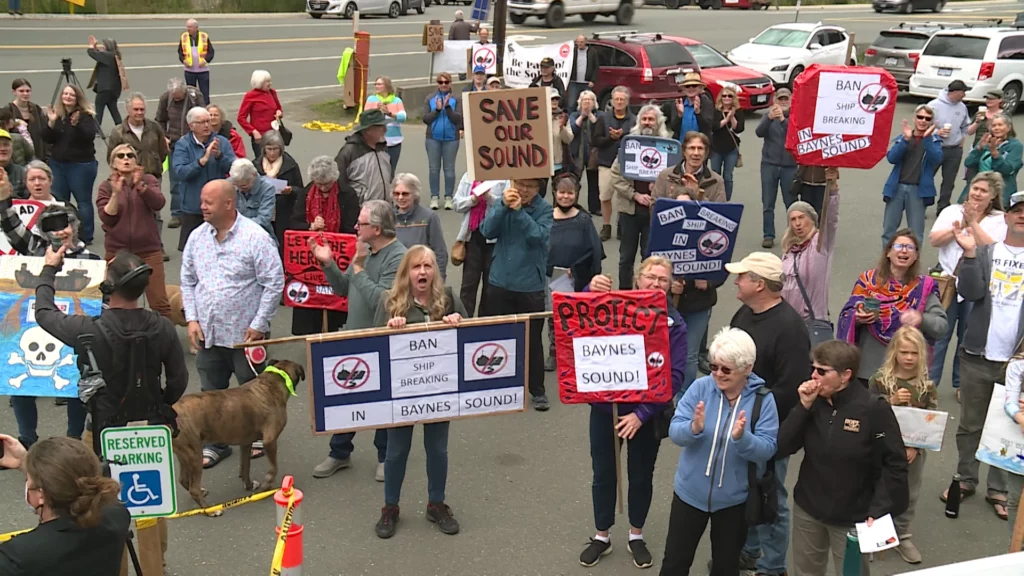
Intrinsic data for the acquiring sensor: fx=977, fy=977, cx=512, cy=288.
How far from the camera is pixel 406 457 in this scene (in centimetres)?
589

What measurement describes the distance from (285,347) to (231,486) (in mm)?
2497

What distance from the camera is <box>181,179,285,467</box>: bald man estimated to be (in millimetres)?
6324

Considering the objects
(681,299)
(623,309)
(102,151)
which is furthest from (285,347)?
(102,151)

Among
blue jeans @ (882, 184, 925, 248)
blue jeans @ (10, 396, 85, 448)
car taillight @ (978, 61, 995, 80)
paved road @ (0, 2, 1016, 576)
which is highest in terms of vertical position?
car taillight @ (978, 61, 995, 80)

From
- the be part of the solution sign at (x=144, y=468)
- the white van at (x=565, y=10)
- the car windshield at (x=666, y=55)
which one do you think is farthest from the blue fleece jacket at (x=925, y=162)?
the white van at (x=565, y=10)

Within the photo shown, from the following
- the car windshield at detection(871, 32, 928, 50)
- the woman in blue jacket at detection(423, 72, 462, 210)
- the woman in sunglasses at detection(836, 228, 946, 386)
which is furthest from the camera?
the car windshield at detection(871, 32, 928, 50)

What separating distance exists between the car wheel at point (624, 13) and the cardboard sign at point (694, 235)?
26581mm

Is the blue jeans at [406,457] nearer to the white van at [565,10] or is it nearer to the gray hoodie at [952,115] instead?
the gray hoodie at [952,115]

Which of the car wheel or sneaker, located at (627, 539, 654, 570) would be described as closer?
sneaker, located at (627, 539, 654, 570)

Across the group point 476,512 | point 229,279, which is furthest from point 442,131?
point 476,512

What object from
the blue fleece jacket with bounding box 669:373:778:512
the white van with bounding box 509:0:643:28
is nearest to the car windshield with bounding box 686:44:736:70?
the white van with bounding box 509:0:643:28

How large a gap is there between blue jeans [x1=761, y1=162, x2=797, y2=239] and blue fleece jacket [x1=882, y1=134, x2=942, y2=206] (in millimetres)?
1274

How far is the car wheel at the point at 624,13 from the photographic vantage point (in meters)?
32.5

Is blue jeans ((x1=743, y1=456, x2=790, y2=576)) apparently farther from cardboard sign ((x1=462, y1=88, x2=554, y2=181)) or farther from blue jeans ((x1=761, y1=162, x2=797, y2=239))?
blue jeans ((x1=761, y1=162, x2=797, y2=239))
